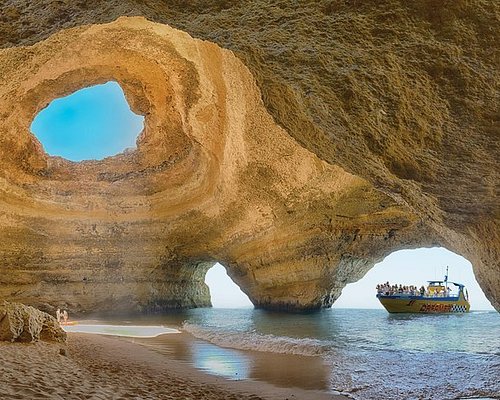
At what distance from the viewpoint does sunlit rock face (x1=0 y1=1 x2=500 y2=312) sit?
316cm

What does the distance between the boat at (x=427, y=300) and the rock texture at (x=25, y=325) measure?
63.3 ft

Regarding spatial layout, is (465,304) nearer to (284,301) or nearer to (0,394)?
(284,301)

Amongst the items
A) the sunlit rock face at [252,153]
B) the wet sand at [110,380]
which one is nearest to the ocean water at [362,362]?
the wet sand at [110,380]

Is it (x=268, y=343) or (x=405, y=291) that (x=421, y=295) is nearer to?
(x=405, y=291)

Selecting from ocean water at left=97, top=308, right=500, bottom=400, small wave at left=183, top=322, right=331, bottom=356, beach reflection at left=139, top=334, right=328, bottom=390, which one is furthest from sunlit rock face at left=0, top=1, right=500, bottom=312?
small wave at left=183, top=322, right=331, bottom=356

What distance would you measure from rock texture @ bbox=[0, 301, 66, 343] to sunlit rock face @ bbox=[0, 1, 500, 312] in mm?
4552

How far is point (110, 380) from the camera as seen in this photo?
4.71m

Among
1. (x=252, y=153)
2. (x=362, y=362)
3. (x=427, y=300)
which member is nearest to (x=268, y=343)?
(x=362, y=362)

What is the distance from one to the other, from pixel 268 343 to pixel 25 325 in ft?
15.2

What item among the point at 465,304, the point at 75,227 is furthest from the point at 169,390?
the point at 465,304

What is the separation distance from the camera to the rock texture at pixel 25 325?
6.86m

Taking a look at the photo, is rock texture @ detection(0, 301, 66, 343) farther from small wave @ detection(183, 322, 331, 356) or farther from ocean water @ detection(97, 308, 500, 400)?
small wave @ detection(183, 322, 331, 356)

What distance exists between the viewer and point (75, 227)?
19.5 m

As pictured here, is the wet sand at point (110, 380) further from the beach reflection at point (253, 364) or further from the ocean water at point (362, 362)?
the ocean water at point (362, 362)
